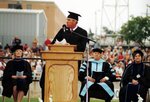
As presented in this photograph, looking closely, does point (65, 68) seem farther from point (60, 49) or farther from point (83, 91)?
point (83, 91)

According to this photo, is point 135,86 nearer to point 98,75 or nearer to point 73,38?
point 98,75

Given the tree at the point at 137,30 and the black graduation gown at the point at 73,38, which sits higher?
the tree at the point at 137,30

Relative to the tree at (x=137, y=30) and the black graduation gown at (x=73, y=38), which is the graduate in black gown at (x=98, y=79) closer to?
the black graduation gown at (x=73, y=38)

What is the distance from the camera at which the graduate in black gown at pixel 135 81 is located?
982cm

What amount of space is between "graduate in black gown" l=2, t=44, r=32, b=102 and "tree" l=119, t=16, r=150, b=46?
41974mm

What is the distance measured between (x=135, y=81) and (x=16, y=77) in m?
2.59

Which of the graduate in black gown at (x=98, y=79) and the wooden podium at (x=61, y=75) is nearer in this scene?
the wooden podium at (x=61, y=75)

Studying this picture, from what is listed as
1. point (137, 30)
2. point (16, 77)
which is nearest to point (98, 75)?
point (16, 77)

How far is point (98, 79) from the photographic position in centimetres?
982

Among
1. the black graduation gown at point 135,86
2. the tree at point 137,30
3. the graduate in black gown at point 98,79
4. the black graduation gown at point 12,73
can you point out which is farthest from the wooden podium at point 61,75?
Result: the tree at point 137,30

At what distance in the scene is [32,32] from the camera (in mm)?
26141

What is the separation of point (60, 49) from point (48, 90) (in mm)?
773

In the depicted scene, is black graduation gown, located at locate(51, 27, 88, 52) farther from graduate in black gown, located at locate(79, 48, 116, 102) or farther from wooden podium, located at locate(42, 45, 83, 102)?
wooden podium, located at locate(42, 45, 83, 102)

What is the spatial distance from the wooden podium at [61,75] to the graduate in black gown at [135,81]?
2064 millimetres
